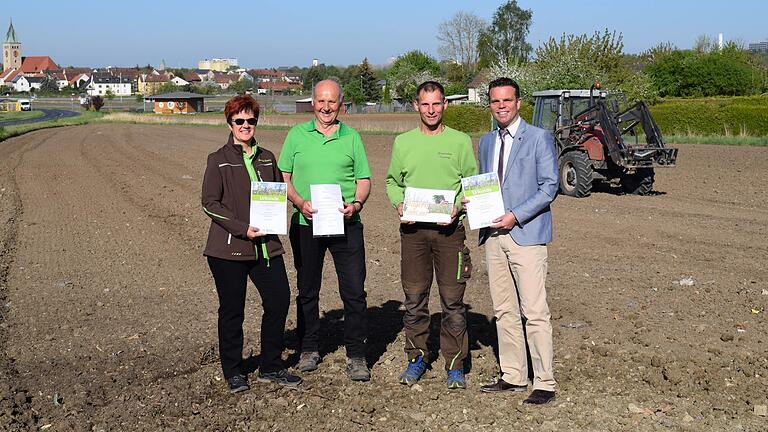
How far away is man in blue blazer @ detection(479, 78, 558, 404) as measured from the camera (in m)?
5.02

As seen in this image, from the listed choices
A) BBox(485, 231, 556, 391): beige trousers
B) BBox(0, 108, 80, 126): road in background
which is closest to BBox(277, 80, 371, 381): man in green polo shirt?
BBox(485, 231, 556, 391): beige trousers

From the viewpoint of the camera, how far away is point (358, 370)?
19.0 ft

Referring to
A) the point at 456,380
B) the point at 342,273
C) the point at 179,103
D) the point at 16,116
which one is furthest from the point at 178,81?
the point at 456,380

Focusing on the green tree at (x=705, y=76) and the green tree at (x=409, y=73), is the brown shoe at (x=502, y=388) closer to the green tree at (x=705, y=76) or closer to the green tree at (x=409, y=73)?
the green tree at (x=705, y=76)

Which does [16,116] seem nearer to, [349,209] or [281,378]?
[281,378]

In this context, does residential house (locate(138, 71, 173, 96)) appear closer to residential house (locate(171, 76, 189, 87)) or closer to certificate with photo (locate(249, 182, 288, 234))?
residential house (locate(171, 76, 189, 87))

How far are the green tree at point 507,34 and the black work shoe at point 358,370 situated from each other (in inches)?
3750

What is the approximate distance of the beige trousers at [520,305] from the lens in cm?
512

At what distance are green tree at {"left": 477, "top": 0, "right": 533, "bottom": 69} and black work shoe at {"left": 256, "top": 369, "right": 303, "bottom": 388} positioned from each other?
95.4 metres

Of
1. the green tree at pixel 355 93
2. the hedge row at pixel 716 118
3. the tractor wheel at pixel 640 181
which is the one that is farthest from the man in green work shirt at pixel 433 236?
the green tree at pixel 355 93

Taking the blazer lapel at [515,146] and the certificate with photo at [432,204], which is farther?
the certificate with photo at [432,204]

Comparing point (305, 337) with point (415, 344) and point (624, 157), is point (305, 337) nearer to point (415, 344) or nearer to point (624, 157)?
point (415, 344)

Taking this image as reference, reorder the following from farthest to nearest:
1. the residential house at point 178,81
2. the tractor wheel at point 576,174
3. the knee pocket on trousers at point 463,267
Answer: the residential house at point 178,81 → the tractor wheel at point 576,174 → the knee pocket on trousers at point 463,267

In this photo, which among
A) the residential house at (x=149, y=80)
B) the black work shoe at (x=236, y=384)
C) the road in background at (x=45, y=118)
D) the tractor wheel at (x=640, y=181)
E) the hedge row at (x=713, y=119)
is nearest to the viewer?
the black work shoe at (x=236, y=384)
